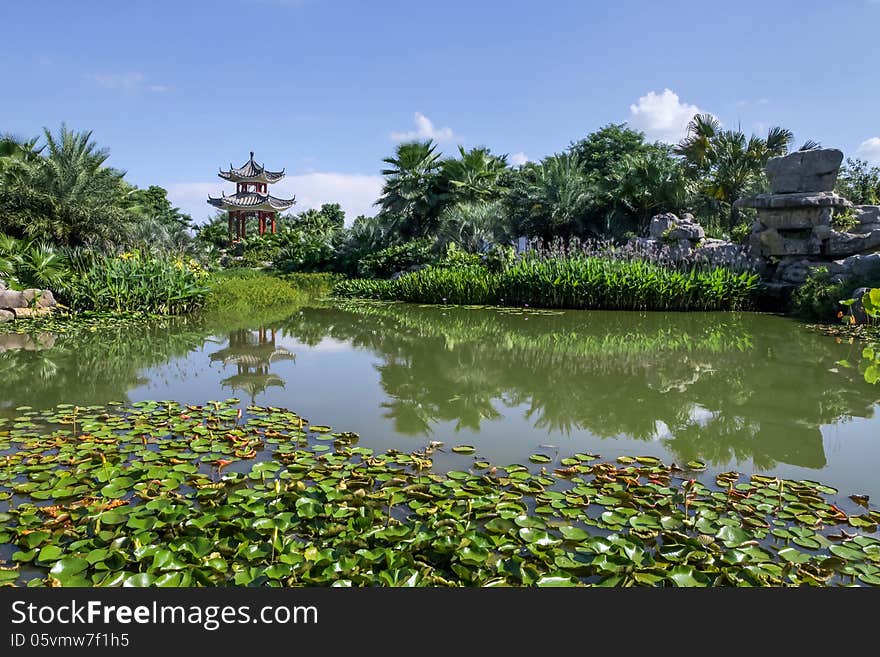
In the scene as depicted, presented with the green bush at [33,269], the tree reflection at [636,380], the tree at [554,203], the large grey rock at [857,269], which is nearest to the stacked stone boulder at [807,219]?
the large grey rock at [857,269]

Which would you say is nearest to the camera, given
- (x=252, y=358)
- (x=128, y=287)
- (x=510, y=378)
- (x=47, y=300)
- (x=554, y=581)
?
(x=554, y=581)

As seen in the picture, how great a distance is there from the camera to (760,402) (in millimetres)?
5238

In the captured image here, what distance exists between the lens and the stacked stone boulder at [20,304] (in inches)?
401

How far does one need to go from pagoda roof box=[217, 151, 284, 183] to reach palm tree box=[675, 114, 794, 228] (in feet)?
83.3

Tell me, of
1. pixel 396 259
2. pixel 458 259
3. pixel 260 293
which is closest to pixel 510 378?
pixel 260 293

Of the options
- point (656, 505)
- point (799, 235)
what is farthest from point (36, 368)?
point (799, 235)

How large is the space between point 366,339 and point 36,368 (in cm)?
426

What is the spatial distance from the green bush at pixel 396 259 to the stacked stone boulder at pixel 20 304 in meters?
11.9

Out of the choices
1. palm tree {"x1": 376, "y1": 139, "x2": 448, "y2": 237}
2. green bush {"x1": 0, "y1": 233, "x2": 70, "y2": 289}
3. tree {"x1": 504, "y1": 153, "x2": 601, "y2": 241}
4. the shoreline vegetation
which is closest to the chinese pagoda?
palm tree {"x1": 376, "y1": 139, "x2": 448, "y2": 237}

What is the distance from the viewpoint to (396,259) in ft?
68.9

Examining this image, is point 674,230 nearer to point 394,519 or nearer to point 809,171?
point 809,171

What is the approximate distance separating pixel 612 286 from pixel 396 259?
387 inches

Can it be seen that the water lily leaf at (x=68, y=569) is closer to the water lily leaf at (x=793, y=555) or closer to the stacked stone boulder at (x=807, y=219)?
the water lily leaf at (x=793, y=555)

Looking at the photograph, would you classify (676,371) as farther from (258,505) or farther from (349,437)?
(258,505)
